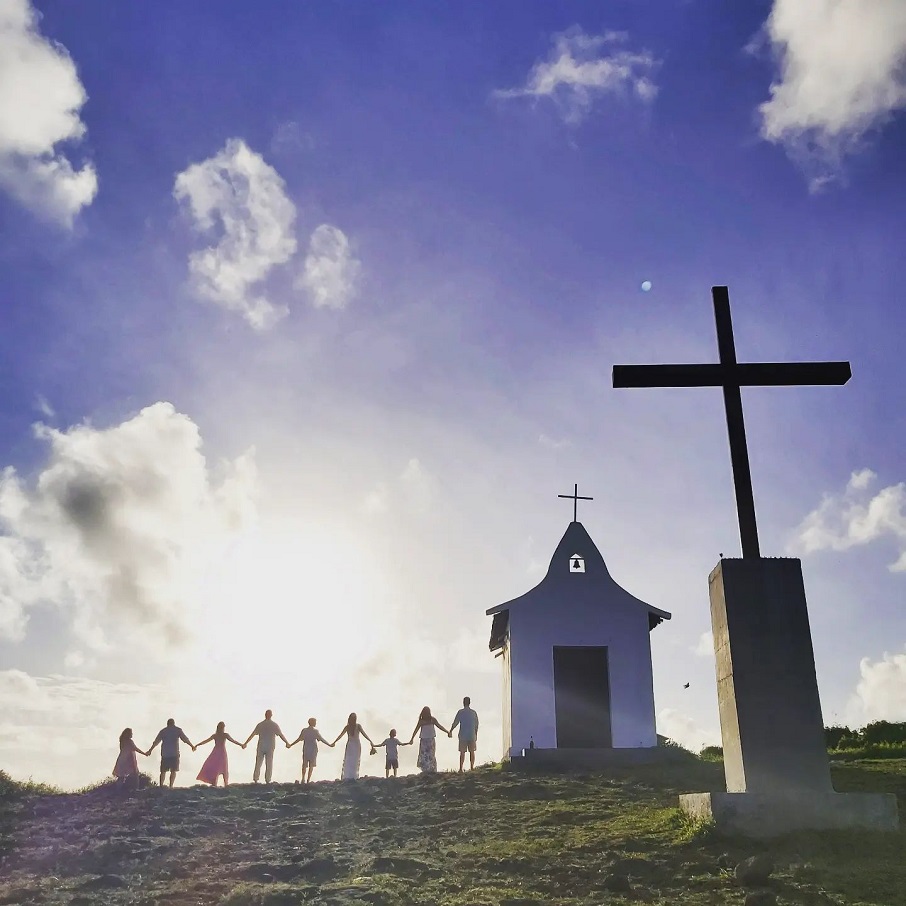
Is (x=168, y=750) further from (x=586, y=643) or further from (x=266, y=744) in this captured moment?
(x=586, y=643)

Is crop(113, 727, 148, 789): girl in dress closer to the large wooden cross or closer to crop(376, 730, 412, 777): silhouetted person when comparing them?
crop(376, 730, 412, 777): silhouetted person

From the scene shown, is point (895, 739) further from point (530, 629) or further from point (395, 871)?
point (395, 871)

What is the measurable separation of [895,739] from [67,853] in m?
18.2

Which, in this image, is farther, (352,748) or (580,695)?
(580,695)

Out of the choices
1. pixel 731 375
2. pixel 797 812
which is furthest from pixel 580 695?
pixel 797 812

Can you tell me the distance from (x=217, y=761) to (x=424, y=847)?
9.16 metres

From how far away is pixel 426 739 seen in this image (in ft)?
63.1

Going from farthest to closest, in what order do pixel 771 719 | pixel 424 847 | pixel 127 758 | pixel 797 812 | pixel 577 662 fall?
pixel 577 662, pixel 127 758, pixel 424 847, pixel 771 719, pixel 797 812

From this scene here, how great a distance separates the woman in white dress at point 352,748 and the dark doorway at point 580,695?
5.29m

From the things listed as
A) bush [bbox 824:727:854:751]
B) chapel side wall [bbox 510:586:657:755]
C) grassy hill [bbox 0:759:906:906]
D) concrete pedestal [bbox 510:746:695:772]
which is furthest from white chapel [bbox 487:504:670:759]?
grassy hill [bbox 0:759:906:906]

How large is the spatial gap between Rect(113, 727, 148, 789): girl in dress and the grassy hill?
1878 millimetres

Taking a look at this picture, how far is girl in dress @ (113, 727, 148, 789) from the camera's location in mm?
17206

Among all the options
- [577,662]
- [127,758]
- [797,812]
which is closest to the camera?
[797,812]

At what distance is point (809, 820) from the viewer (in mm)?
8523
